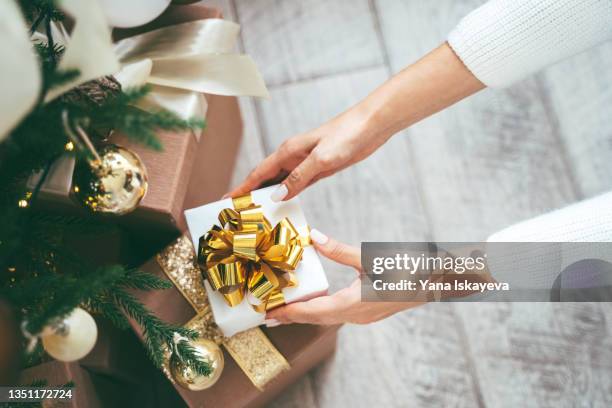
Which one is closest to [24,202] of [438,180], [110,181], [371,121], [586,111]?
[110,181]

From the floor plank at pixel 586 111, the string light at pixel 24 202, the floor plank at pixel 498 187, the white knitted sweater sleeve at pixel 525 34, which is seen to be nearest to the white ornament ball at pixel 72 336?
the string light at pixel 24 202

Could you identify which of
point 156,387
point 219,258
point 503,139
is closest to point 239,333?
point 219,258

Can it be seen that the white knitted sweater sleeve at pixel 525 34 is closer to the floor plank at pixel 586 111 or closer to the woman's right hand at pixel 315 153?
the woman's right hand at pixel 315 153

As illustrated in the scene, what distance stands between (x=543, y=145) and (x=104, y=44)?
1045 mm

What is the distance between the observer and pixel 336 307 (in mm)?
732

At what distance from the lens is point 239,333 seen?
2.56 ft

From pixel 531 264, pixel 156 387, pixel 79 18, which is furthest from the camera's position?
pixel 156 387

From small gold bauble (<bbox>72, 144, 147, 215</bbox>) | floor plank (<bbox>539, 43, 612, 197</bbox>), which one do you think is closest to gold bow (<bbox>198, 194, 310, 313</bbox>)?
small gold bauble (<bbox>72, 144, 147, 215</bbox>)

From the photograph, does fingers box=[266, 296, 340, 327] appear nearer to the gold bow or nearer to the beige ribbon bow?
the gold bow

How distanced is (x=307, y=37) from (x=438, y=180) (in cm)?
45

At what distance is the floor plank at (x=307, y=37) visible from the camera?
122cm

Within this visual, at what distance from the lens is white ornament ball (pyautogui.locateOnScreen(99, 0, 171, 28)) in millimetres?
606

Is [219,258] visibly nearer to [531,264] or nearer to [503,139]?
[531,264]

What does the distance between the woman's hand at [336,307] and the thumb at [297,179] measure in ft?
0.22
